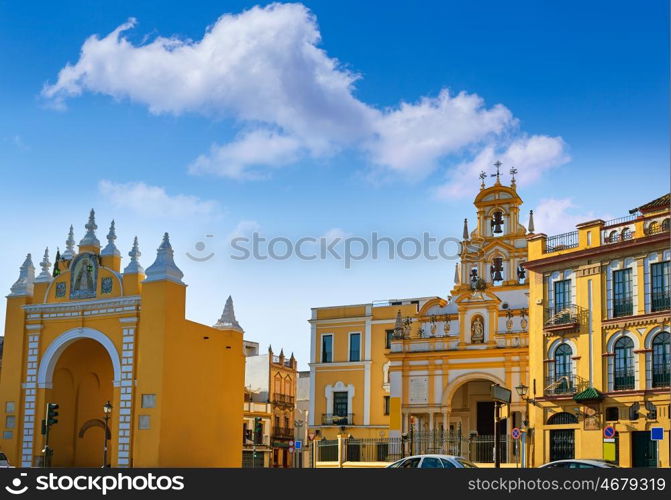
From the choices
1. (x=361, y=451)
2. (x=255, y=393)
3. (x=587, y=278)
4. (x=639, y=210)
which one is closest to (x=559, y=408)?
(x=587, y=278)

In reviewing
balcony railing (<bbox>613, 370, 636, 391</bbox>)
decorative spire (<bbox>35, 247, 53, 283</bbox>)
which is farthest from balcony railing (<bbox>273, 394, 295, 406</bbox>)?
balcony railing (<bbox>613, 370, 636, 391</bbox>)

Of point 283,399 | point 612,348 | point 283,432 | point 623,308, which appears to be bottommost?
point 283,432

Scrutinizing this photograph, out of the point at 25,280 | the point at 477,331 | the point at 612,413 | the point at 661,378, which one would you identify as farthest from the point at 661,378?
the point at 25,280

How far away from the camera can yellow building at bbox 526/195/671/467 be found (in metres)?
38.1

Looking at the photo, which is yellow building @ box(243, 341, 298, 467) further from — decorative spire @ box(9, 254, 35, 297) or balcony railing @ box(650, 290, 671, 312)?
balcony railing @ box(650, 290, 671, 312)

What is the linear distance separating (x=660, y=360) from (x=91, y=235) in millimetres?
24792

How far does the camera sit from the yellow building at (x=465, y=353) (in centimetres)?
4928

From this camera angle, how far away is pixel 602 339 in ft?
132

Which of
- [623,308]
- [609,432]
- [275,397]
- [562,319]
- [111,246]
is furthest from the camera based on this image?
[275,397]

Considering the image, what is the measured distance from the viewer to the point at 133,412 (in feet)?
133

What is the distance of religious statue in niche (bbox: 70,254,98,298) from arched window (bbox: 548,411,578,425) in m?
20.3

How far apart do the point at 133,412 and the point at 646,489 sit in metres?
26.0

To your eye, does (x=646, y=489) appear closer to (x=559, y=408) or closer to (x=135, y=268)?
(x=559, y=408)

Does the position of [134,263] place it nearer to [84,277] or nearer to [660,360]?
[84,277]
